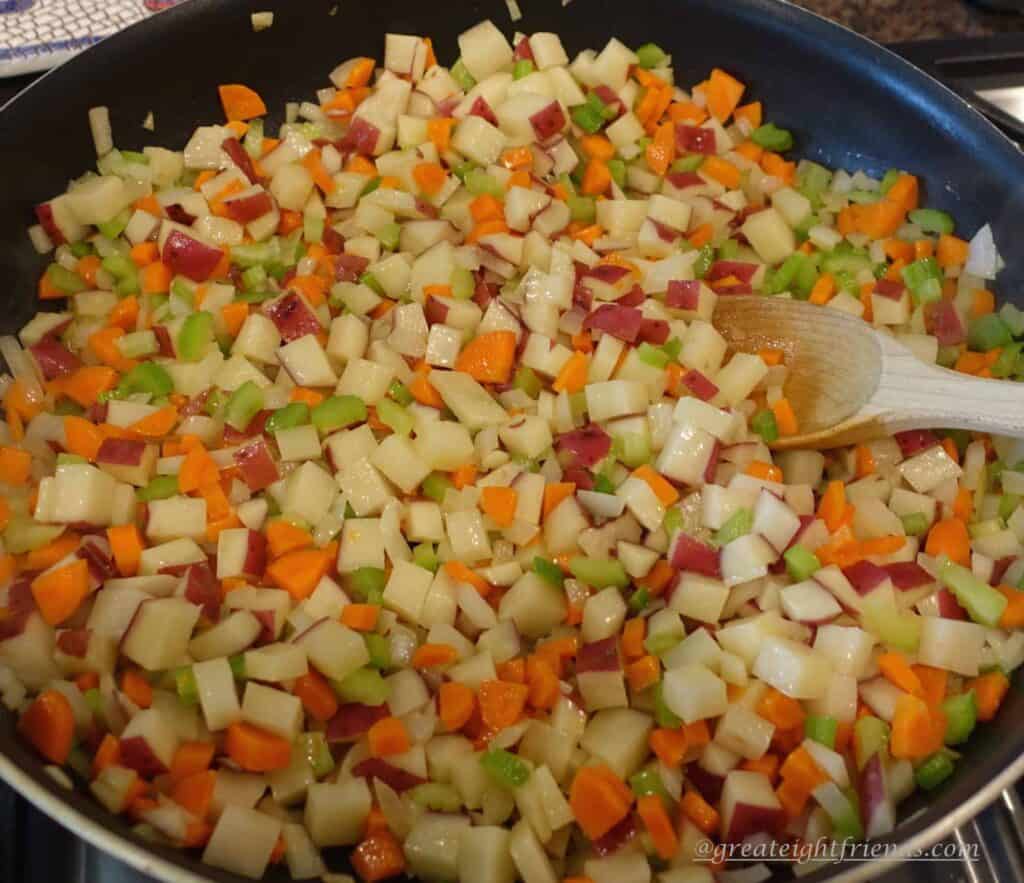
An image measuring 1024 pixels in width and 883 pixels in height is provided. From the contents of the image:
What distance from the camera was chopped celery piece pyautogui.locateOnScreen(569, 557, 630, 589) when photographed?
5.40 ft

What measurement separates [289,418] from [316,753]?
0.63m

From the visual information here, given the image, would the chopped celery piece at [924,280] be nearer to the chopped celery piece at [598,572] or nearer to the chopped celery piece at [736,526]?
the chopped celery piece at [736,526]

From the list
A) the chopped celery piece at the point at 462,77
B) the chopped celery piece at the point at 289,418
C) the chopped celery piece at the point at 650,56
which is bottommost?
the chopped celery piece at the point at 289,418

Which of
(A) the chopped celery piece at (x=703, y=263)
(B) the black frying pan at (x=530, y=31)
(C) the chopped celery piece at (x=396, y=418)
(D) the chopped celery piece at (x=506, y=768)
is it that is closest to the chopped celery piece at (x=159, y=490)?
(C) the chopped celery piece at (x=396, y=418)

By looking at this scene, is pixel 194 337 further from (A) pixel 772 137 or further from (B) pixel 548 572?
(A) pixel 772 137

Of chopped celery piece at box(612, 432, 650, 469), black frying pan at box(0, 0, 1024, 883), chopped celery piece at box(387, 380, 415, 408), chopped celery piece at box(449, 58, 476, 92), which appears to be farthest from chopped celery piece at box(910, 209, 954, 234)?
chopped celery piece at box(387, 380, 415, 408)

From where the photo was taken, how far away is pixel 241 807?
4.44 feet

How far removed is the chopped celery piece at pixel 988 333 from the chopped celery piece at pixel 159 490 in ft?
5.31

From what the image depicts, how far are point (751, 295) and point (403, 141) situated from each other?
883 millimetres

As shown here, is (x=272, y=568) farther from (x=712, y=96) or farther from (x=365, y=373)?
(x=712, y=96)

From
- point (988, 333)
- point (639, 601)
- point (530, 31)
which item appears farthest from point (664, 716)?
point (530, 31)

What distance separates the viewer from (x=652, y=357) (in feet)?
6.09

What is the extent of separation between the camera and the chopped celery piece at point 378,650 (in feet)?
5.13

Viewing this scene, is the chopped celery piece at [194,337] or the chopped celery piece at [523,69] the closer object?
the chopped celery piece at [194,337]
